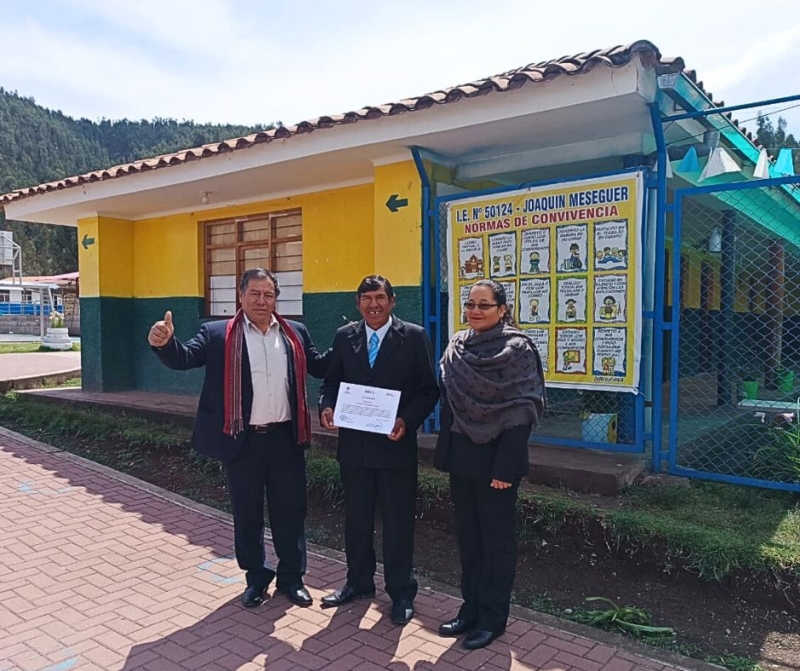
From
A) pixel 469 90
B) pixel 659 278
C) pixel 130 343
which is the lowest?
pixel 130 343

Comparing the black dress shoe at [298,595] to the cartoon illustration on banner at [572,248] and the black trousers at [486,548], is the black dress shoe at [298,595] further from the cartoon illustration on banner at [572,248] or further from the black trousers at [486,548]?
the cartoon illustration on banner at [572,248]

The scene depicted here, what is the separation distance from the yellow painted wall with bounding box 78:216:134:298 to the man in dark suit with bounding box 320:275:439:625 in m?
7.26

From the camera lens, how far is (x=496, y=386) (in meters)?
3.13

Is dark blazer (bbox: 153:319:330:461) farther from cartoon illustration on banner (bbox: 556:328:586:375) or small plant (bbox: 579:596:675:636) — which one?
cartoon illustration on banner (bbox: 556:328:586:375)

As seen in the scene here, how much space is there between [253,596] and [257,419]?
1.01 metres

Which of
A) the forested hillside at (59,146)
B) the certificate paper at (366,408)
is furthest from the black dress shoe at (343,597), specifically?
the forested hillside at (59,146)

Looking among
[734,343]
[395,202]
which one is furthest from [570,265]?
[734,343]

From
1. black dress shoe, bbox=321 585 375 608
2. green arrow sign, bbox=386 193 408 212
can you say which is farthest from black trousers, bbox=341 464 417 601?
green arrow sign, bbox=386 193 408 212

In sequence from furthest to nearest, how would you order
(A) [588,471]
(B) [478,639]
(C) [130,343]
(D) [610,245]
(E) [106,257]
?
(C) [130,343] < (E) [106,257] < (D) [610,245] < (A) [588,471] < (B) [478,639]

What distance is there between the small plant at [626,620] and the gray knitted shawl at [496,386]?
1.25 m

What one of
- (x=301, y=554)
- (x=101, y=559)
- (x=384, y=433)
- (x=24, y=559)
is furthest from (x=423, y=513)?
(x=24, y=559)

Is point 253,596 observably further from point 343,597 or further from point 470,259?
point 470,259

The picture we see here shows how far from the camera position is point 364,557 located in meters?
3.75

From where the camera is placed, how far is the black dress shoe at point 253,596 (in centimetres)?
371
